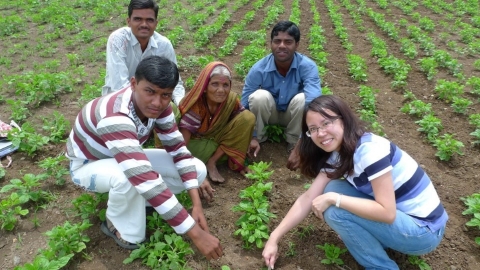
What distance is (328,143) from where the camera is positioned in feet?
7.81

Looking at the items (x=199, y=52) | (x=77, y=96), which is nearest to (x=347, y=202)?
(x=77, y=96)

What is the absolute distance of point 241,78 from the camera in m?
6.35

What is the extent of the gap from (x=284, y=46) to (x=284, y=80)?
15.6 inches

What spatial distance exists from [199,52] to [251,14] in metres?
4.03

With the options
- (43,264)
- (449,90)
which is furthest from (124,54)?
(449,90)

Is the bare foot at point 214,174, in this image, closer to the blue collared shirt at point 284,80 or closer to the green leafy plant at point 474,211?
the blue collared shirt at point 284,80

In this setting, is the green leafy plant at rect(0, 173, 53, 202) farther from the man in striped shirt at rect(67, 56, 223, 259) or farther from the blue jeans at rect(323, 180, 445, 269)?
the blue jeans at rect(323, 180, 445, 269)

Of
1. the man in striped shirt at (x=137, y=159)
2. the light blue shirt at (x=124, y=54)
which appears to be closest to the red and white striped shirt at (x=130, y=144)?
the man in striped shirt at (x=137, y=159)

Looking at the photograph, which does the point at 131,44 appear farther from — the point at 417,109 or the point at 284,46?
the point at 417,109

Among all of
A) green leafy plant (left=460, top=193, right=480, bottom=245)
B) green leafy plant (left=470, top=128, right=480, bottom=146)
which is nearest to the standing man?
green leafy plant (left=460, top=193, right=480, bottom=245)

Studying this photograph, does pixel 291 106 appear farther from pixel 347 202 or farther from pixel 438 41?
pixel 438 41

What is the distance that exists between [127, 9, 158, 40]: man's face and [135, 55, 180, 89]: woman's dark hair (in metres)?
1.94

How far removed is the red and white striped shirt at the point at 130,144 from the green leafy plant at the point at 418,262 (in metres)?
1.64

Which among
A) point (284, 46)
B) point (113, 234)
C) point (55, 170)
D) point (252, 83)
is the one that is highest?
point (284, 46)
